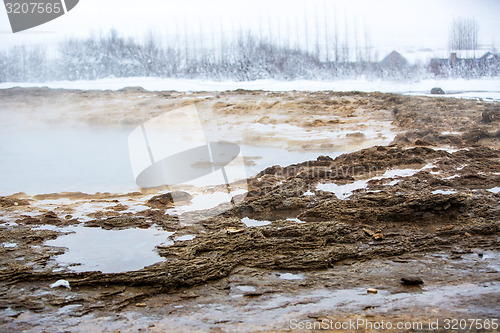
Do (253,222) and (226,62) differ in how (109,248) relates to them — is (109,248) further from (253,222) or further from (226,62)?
(226,62)

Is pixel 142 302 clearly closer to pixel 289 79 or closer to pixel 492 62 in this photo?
pixel 289 79

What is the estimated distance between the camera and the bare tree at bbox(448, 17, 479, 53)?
1593 cm

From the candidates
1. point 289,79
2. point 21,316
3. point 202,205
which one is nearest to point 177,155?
point 202,205

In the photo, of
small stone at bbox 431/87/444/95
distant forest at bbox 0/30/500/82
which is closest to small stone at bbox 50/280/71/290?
distant forest at bbox 0/30/500/82

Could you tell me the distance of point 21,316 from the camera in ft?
10.8

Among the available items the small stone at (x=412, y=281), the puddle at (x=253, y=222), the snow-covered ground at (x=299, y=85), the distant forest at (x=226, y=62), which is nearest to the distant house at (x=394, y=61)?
the distant forest at (x=226, y=62)

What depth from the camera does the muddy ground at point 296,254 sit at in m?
3.19

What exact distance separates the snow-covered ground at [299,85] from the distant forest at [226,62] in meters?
0.26

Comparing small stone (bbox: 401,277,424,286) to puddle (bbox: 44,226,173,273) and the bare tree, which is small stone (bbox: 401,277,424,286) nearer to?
puddle (bbox: 44,226,173,273)

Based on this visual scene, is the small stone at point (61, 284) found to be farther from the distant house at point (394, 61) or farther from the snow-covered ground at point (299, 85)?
the distant house at point (394, 61)

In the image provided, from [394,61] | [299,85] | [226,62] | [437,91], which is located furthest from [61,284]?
[394,61]

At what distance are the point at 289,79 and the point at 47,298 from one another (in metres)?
13.5

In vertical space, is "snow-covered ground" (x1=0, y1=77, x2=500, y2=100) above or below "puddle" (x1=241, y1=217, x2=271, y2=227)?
above

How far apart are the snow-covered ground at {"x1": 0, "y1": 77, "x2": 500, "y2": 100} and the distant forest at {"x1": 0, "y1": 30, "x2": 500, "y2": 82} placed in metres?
0.26
